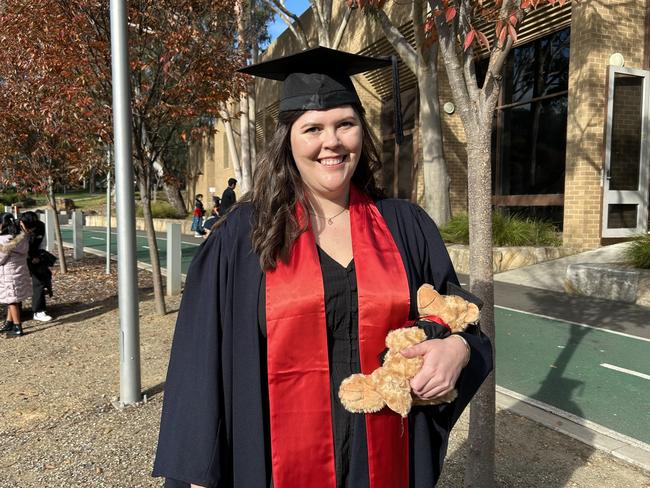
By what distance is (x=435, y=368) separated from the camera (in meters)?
1.42

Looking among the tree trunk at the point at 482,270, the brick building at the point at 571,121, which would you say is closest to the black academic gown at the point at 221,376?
the tree trunk at the point at 482,270

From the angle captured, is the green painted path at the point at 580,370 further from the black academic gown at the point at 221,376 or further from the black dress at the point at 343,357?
the black academic gown at the point at 221,376

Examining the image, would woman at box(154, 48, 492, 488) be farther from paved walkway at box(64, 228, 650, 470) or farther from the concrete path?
the concrete path

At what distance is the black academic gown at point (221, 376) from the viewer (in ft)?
4.87

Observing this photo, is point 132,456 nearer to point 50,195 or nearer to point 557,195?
point 50,195

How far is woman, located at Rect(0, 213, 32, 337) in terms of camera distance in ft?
22.4

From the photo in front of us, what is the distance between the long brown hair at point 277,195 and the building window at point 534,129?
11338 mm

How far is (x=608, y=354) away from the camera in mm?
5562

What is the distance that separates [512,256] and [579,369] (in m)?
5.41

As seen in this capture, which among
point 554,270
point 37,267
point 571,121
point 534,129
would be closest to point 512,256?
point 554,270

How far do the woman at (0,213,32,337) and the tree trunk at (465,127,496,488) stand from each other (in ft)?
19.9

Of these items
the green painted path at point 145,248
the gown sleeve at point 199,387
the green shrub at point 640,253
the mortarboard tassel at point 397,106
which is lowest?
the green painted path at point 145,248

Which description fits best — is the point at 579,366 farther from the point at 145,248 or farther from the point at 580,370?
the point at 145,248

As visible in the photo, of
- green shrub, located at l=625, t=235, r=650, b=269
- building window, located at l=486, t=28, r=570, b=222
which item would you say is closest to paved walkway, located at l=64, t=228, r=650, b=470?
green shrub, located at l=625, t=235, r=650, b=269
